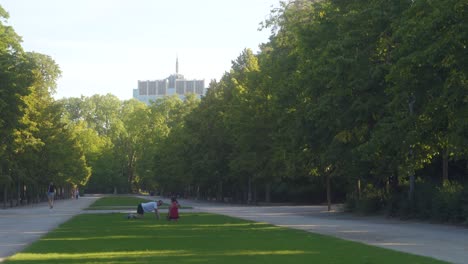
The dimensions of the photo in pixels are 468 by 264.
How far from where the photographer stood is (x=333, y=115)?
34.1 meters

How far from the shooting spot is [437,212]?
98.3ft

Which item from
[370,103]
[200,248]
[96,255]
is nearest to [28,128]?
[370,103]

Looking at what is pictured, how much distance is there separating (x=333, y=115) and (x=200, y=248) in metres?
18.0

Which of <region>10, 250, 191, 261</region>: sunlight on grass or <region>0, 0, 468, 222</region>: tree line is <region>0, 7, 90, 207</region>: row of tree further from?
<region>10, 250, 191, 261</region>: sunlight on grass

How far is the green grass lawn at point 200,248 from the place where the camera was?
14.6 m

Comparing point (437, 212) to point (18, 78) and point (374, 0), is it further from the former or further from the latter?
point (18, 78)

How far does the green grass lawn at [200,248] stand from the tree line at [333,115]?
7.31m

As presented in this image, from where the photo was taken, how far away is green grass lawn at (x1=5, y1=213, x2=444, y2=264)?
47.9 feet

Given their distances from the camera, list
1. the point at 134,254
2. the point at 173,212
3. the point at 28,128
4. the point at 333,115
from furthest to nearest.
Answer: the point at 28,128, the point at 333,115, the point at 173,212, the point at 134,254

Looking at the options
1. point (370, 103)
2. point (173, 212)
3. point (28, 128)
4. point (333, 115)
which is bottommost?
point (173, 212)

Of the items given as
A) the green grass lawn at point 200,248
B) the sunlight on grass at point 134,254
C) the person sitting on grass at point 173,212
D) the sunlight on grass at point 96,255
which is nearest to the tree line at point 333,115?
the green grass lawn at point 200,248

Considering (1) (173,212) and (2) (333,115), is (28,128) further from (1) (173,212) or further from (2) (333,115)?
(2) (333,115)

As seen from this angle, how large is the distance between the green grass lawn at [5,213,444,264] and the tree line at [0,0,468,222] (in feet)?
24.0

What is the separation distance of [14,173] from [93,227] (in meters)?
29.5
